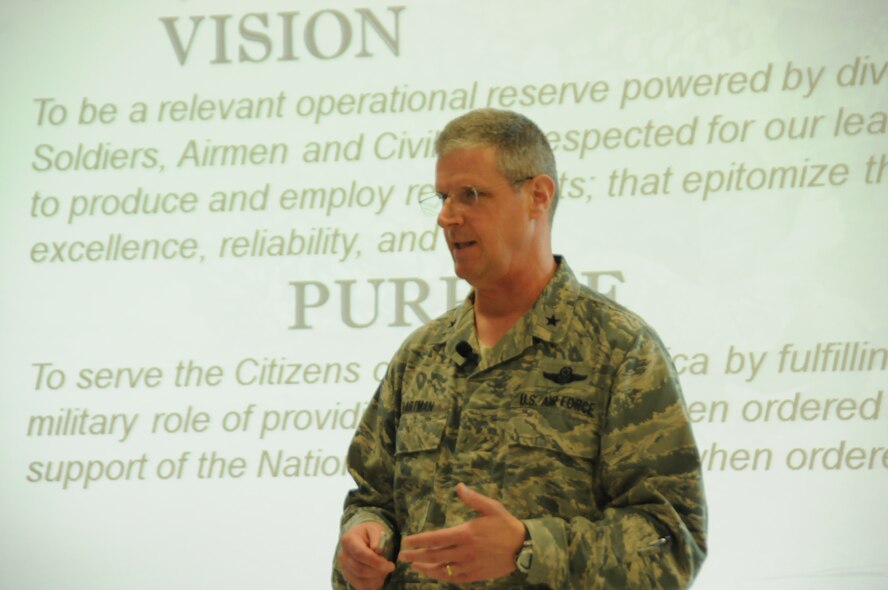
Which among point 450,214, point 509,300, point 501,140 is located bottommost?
point 509,300

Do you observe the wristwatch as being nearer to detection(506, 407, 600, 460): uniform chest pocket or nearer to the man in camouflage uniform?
the man in camouflage uniform

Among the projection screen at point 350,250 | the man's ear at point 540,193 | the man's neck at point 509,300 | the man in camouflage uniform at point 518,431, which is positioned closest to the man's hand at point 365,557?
the man in camouflage uniform at point 518,431

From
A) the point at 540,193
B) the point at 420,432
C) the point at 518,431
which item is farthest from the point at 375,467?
the point at 540,193

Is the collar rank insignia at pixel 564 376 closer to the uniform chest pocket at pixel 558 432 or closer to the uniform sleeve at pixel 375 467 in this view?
the uniform chest pocket at pixel 558 432

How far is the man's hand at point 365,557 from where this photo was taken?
1875mm

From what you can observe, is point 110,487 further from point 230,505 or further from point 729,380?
point 729,380

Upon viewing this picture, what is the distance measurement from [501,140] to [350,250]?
205cm

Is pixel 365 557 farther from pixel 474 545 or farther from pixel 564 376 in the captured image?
pixel 564 376

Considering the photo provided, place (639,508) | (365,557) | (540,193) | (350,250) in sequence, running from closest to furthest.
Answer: (639,508) < (365,557) < (540,193) < (350,250)

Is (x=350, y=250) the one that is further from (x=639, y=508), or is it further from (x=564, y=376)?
(x=639, y=508)

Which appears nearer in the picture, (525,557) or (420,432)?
(525,557)

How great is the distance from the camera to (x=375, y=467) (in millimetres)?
2078

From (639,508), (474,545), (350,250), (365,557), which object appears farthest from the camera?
(350,250)

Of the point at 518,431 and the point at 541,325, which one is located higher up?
the point at 541,325
